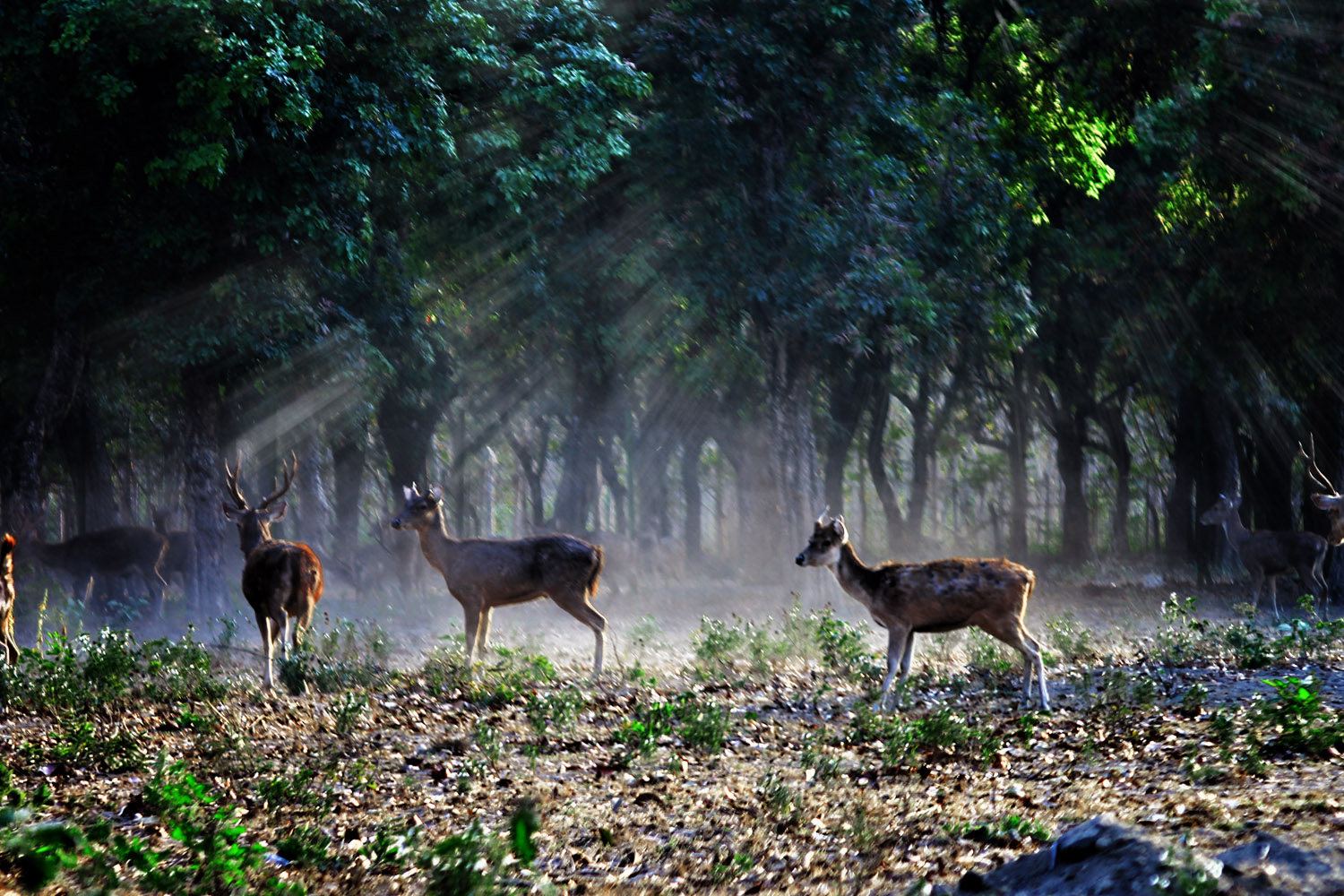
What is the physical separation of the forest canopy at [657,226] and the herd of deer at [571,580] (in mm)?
3721

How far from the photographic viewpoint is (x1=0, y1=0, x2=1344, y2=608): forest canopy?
15.9 meters

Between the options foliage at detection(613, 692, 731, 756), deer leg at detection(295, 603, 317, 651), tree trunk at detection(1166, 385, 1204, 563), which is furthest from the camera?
tree trunk at detection(1166, 385, 1204, 563)

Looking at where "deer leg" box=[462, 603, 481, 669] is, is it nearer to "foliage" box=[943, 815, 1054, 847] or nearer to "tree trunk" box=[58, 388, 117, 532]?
"foliage" box=[943, 815, 1054, 847]

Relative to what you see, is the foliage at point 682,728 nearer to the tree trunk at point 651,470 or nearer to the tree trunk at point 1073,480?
the tree trunk at point 1073,480

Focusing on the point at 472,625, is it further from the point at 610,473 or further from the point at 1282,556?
the point at 610,473

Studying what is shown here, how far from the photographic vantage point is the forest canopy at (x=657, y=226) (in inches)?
624

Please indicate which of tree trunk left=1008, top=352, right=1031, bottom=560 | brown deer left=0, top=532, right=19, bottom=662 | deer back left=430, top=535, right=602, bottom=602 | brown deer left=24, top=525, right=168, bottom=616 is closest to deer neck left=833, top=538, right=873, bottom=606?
deer back left=430, top=535, right=602, bottom=602

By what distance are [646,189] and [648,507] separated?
61.3 feet

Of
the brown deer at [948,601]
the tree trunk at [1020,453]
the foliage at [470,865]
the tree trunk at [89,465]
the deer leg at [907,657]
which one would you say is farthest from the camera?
the tree trunk at [1020,453]

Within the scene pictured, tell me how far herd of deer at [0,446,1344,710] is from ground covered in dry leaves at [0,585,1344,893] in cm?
52

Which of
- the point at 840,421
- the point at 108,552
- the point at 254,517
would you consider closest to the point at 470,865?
the point at 254,517

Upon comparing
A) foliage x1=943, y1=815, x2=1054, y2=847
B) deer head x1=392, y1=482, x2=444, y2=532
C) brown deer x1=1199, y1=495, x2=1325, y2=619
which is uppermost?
deer head x1=392, y1=482, x2=444, y2=532

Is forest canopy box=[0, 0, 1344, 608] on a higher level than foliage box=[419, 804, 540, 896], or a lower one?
higher

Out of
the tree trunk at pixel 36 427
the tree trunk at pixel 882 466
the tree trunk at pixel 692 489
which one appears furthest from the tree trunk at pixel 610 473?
the tree trunk at pixel 36 427
